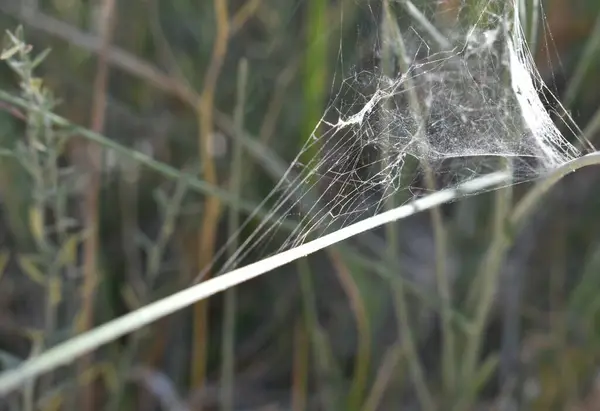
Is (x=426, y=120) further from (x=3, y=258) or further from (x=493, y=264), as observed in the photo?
(x=3, y=258)

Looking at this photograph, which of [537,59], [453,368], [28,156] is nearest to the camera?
[28,156]

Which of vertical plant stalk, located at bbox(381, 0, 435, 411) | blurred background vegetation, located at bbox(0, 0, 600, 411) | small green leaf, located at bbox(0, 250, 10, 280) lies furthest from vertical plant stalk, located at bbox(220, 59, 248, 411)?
small green leaf, located at bbox(0, 250, 10, 280)

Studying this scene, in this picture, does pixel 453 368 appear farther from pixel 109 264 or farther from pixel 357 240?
pixel 109 264

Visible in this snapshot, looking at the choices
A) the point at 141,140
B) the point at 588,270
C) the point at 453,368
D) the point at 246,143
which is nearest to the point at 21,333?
the point at 141,140

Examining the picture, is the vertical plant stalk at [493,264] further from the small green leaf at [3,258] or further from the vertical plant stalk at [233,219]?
the small green leaf at [3,258]

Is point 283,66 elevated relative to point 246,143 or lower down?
elevated

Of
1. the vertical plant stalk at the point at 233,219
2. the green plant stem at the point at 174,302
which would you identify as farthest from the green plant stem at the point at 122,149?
the green plant stem at the point at 174,302

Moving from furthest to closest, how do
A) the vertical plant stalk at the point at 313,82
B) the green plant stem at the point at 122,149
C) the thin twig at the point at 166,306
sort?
1. the vertical plant stalk at the point at 313,82
2. the green plant stem at the point at 122,149
3. the thin twig at the point at 166,306
